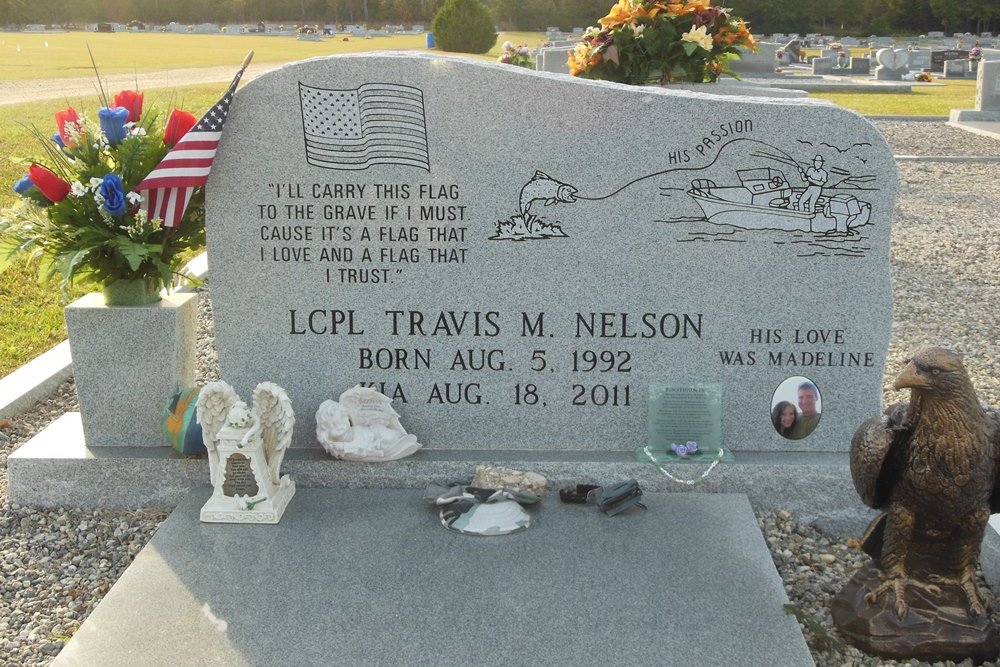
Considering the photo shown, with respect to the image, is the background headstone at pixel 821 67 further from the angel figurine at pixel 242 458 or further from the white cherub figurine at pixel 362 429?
the angel figurine at pixel 242 458

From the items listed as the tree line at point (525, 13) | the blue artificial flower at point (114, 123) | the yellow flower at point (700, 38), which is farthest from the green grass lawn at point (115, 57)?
the tree line at point (525, 13)

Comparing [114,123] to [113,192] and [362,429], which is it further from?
[362,429]

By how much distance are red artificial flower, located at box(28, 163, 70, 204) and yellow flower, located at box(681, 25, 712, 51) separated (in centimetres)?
603

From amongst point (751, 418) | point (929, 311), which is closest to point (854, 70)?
point (929, 311)

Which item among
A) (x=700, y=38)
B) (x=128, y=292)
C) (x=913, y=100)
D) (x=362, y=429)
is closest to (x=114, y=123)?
(x=128, y=292)

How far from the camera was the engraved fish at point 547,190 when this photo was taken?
4.52m

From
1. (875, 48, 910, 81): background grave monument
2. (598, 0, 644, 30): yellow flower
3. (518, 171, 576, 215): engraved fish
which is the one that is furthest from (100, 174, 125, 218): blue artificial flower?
(875, 48, 910, 81): background grave monument

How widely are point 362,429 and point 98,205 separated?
1510 mm

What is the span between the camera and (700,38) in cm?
897

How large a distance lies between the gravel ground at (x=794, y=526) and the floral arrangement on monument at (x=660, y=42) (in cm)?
252

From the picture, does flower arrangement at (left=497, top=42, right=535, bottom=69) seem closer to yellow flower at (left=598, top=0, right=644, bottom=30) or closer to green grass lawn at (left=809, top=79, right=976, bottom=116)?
yellow flower at (left=598, top=0, right=644, bottom=30)

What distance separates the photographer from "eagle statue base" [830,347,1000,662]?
10.7ft

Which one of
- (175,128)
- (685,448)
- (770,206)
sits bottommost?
(685,448)

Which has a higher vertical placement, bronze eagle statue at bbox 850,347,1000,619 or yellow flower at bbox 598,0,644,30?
yellow flower at bbox 598,0,644,30
